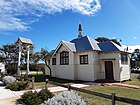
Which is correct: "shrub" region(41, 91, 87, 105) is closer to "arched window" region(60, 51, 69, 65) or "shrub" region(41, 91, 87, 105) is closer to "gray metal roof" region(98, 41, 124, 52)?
"gray metal roof" region(98, 41, 124, 52)

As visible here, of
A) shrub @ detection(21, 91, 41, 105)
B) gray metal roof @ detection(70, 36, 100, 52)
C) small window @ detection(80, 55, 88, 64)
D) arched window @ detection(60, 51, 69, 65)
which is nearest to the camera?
shrub @ detection(21, 91, 41, 105)

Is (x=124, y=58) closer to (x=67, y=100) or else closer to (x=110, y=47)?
(x=110, y=47)

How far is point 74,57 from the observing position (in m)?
20.0

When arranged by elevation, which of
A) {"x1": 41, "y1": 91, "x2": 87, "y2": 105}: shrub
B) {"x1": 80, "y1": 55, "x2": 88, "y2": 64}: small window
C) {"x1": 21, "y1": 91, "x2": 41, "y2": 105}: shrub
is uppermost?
{"x1": 80, "y1": 55, "x2": 88, "y2": 64}: small window

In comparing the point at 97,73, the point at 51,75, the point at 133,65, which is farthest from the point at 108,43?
the point at 133,65

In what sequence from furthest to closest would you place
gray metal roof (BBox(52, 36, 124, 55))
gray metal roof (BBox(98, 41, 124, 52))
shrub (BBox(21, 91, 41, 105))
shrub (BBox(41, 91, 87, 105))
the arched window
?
1. the arched window
2. gray metal roof (BBox(52, 36, 124, 55))
3. gray metal roof (BBox(98, 41, 124, 52))
4. shrub (BBox(21, 91, 41, 105))
5. shrub (BBox(41, 91, 87, 105))

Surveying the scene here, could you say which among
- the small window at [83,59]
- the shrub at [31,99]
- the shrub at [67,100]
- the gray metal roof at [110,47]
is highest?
the gray metal roof at [110,47]

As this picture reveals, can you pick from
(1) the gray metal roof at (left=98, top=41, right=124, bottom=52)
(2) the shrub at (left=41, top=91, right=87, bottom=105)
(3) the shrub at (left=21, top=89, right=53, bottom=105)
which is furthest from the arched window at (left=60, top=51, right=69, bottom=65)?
(2) the shrub at (left=41, top=91, right=87, bottom=105)

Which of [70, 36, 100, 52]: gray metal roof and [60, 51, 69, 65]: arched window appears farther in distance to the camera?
[60, 51, 69, 65]: arched window

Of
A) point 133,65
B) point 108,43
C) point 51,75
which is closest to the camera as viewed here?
point 108,43

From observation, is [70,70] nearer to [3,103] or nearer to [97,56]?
[97,56]

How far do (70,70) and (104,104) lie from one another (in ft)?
39.9

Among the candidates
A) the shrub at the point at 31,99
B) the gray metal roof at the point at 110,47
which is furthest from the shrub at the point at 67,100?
the gray metal roof at the point at 110,47

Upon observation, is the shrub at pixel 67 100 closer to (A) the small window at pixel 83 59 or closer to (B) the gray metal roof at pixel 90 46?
(B) the gray metal roof at pixel 90 46
